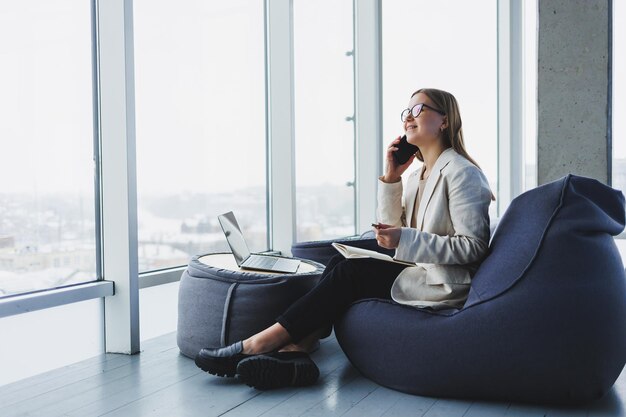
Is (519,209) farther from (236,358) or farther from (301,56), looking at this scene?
(301,56)

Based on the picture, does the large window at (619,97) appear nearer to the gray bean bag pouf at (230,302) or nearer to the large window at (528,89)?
the large window at (528,89)

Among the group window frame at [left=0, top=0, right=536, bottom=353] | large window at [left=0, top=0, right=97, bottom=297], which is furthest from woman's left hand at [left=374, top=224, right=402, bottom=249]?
large window at [left=0, top=0, right=97, bottom=297]

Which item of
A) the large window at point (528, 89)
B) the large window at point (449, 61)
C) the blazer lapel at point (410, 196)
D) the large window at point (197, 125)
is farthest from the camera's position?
the large window at point (528, 89)

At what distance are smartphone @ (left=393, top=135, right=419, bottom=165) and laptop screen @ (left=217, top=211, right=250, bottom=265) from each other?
2.90 feet

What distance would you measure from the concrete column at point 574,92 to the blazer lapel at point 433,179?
1738 millimetres

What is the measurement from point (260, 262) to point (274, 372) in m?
0.78

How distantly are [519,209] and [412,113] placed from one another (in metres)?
0.63

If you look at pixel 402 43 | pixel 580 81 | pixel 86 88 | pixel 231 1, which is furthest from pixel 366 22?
pixel 86 88

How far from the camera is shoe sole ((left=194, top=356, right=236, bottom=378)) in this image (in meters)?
2.61

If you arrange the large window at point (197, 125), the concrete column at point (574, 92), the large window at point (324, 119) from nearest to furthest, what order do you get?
the large window at point (197, 125), the concrete column at point (574, 92), the large window at point (324, 119)

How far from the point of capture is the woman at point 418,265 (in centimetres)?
251

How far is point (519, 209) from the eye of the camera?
250cm

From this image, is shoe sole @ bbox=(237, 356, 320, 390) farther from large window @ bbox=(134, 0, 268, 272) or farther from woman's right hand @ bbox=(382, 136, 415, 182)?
large window @ bbox=(134, 0, 268, 272)

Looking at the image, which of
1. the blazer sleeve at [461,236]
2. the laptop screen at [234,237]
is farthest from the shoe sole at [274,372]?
the laptop screen at [234,237]
